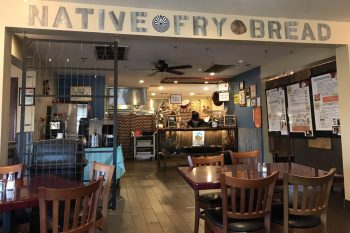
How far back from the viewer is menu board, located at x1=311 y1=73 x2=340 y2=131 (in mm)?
4895

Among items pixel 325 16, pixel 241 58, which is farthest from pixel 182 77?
pixel 325 16

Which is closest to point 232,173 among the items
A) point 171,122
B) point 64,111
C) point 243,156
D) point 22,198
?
point 243,156

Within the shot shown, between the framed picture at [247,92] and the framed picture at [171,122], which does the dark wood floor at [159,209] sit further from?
the framed picture at [247,92]

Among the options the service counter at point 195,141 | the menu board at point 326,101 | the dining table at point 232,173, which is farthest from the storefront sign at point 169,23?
the service counter at point 195,141

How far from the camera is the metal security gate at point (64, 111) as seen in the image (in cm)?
360

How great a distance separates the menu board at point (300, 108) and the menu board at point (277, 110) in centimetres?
20

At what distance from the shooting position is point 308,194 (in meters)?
2.07

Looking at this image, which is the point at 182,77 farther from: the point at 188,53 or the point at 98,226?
the point at 98,226

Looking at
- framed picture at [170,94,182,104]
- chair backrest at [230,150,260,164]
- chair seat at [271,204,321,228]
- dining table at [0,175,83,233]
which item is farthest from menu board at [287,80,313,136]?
dining table at [0,175,83,233]

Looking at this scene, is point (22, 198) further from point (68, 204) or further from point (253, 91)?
point (253, 91)

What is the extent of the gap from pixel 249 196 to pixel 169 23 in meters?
2.47

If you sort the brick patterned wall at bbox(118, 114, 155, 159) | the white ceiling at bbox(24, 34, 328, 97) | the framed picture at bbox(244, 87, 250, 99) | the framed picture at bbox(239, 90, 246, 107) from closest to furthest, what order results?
the white ceiling at bbox(24, 34, 328, 97), the framed picture at bbox(244, 87, 250, 99), the framed picture at bbox(239, 90, 246, 107), the brick patterned wall at bbox(118, 114, 155, 159)

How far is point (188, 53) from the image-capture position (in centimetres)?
590

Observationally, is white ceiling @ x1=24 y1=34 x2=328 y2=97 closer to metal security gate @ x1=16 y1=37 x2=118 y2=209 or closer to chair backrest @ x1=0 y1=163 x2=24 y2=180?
metal security gate @ x1=16 y1=37 x2=118 y2=209
